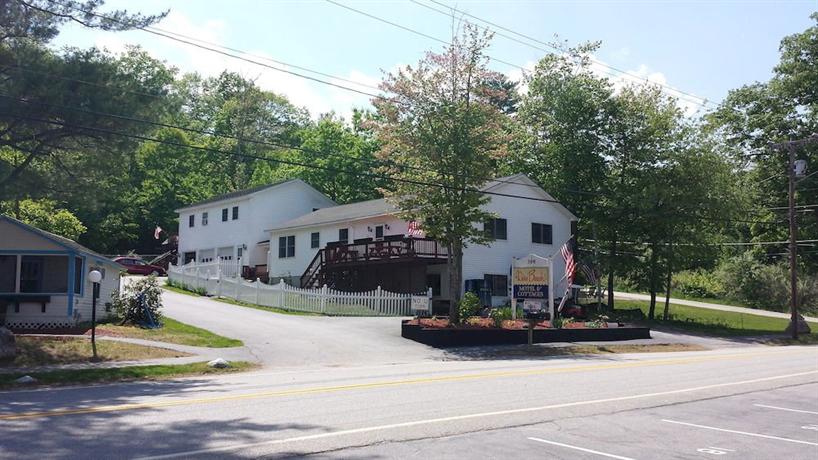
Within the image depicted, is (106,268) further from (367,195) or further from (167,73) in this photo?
(167,73)

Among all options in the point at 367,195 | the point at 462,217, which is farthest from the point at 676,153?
the point at 367,195

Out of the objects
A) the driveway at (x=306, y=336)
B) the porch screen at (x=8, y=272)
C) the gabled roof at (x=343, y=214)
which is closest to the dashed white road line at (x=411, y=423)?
the driveway at (x=306, y=336)

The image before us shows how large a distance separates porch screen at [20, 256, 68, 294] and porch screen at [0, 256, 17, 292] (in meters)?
0.27

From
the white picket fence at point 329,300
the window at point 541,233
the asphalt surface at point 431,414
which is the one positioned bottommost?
the asphalt surface at point 431,414

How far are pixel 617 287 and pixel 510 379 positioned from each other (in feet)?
164

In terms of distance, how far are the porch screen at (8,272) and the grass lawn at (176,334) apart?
12.4 ft

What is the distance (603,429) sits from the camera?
980 cm

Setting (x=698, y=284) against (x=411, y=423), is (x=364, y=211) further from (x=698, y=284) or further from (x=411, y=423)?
(x=411, y=423)

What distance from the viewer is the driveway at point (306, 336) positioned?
70.9 ft

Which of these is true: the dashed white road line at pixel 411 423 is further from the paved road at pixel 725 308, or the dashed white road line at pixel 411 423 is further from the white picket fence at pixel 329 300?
the paved road at pixel 725 308

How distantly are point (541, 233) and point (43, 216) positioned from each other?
32159 millimetres

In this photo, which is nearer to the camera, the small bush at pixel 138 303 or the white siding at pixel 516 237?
the small bush at pixel 138 303

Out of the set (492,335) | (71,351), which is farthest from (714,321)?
(71,351)

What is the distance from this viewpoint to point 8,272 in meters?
26.8
